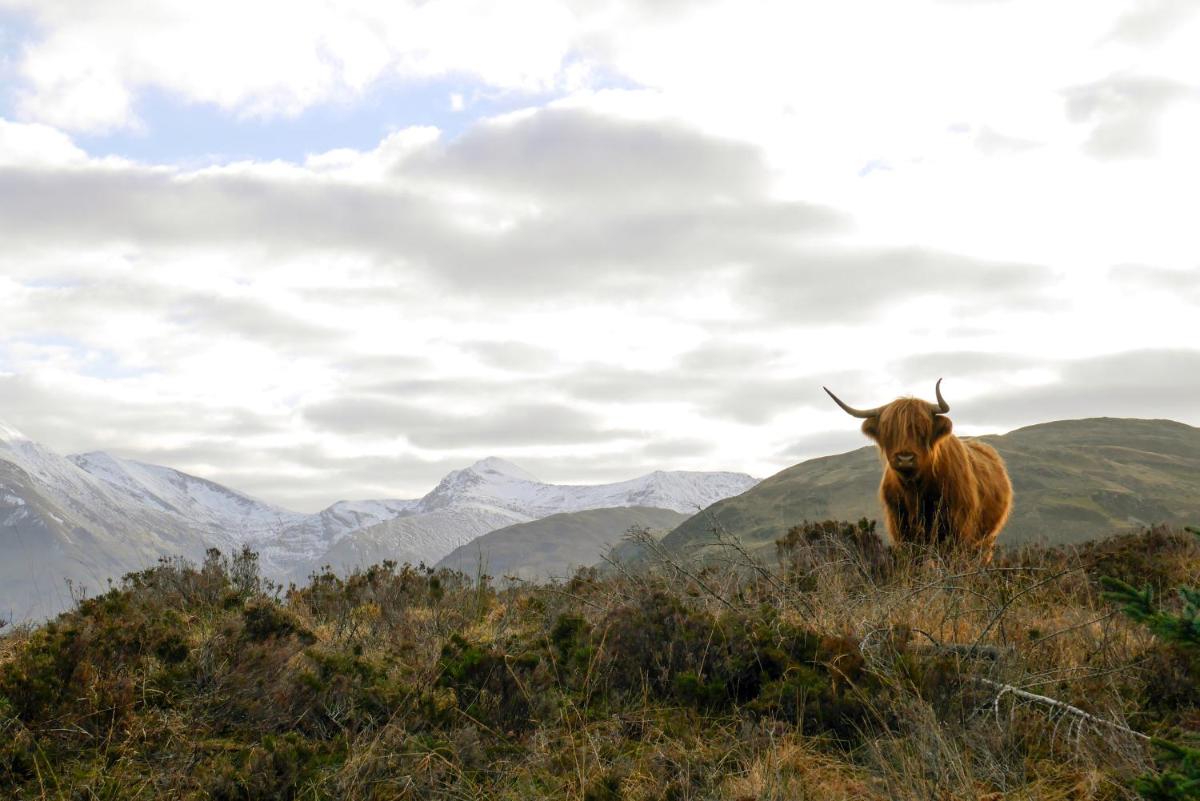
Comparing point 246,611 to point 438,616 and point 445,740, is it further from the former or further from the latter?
point 445,740

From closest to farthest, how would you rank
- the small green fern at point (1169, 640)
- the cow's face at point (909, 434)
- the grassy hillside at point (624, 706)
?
the small green fern at point (1169, 640)
the grassy hillside at point (624, 706)
the cow's face at point (909, 434)

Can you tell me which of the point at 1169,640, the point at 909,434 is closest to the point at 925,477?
the point at 909,434

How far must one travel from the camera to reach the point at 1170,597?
6.29 meters

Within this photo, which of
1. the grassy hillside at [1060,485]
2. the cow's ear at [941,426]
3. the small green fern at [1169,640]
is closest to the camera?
the small green fern at [1169,640]

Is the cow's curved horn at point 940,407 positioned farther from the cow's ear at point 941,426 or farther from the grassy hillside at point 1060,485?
the grassy hillside at point 1060,485

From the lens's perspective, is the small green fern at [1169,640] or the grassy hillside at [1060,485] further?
the grassy hillside at [1060,485]

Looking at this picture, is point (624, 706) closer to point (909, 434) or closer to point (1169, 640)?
point (1169, 640)

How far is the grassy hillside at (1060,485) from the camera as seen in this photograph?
7300 cm

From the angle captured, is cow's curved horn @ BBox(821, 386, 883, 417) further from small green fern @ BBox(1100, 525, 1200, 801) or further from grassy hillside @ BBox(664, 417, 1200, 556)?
grassy hillside @ BBox(664, 417, 1200, 556)

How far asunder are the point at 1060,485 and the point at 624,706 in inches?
3424

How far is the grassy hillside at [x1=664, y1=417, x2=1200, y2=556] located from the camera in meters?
73.0

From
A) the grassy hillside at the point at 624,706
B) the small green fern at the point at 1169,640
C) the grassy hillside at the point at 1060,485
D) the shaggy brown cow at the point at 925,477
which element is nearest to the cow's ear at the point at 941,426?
the shaggy brown cow at the point at 925,477

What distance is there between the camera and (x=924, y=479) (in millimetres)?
9758

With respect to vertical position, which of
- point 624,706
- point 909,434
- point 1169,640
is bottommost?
point 624,706
